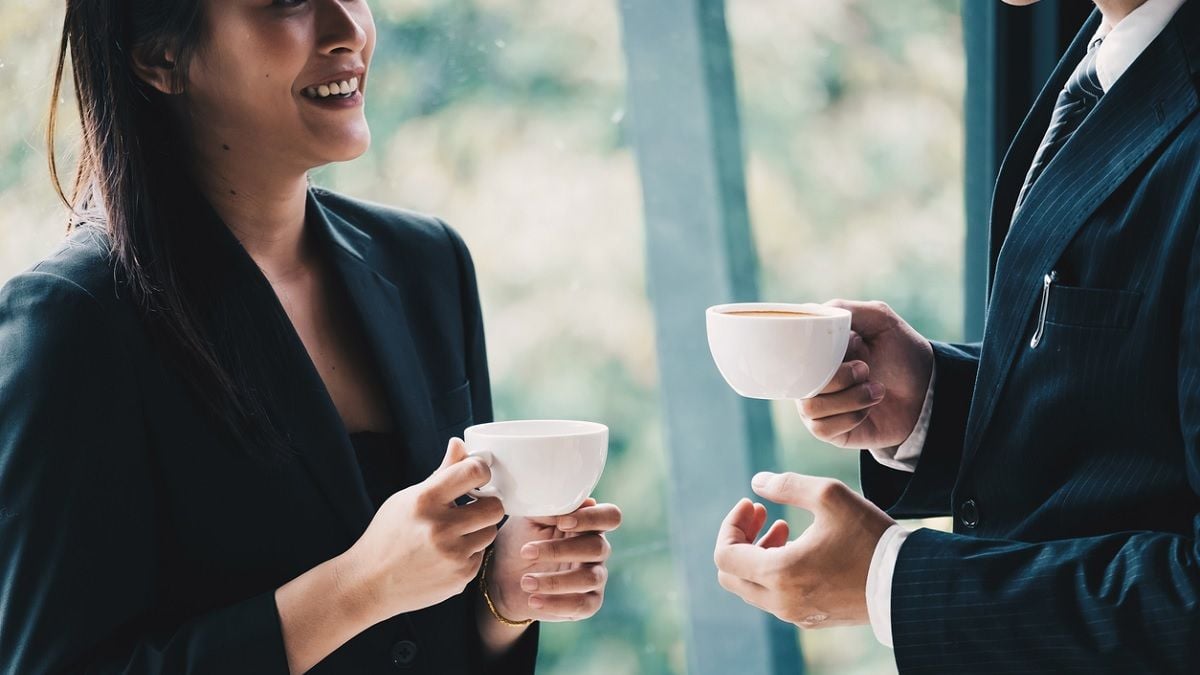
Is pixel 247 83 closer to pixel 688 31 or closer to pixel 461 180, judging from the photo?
pixel 461 180

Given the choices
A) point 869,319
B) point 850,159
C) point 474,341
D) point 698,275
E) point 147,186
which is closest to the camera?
point 147,186

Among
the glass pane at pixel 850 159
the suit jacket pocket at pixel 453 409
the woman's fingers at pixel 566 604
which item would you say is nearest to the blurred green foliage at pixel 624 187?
the glass pane at pixel 850 159

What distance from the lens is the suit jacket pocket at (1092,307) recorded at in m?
1.27

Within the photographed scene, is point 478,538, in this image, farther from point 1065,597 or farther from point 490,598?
point 1065,597

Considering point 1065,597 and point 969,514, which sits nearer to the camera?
point 1065,597

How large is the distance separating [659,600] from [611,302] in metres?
0.87

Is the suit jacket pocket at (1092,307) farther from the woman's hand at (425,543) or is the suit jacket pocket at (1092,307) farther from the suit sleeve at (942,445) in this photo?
the woman's hand at (425,543)

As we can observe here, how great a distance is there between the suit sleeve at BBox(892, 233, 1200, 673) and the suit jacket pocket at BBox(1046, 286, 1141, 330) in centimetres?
6

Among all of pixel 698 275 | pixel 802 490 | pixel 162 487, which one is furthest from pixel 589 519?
pixel 698 275

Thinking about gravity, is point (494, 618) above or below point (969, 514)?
below

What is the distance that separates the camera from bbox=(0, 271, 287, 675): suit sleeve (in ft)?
4.30

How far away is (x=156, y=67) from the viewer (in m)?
1.50

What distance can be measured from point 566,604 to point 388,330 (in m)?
0.45

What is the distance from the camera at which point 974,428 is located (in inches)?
56.5
